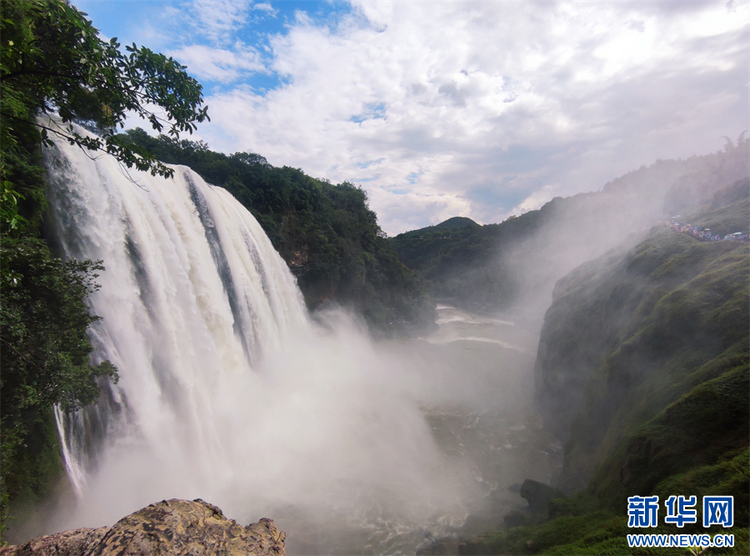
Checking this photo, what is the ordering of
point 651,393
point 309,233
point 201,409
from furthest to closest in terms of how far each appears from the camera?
1. point 309,233
2. point 201,409
3. point 651,393

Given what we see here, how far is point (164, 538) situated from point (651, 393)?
33.4 ft

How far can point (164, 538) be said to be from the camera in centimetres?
229

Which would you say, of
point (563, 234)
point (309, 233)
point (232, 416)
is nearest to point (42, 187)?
point (232, 416)

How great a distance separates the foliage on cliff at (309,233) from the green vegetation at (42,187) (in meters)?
15.6

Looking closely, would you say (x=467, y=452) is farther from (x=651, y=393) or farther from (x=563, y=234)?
(x=563, y=234)

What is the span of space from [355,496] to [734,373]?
908cm

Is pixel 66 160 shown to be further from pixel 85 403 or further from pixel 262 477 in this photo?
pixel 262 477

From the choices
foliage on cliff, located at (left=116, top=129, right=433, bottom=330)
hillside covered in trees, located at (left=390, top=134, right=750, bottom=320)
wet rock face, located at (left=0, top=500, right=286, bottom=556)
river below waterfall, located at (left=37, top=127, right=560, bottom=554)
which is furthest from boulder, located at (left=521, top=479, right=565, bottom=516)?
hillside covered in trees, located at (left=390, top=134, right=750, bottom=320)

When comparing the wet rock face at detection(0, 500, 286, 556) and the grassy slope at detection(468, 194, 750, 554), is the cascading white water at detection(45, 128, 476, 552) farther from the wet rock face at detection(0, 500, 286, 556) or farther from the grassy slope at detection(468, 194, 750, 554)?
the wet rock face at detection(0, 500, 286, 556)

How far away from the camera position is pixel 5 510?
5.63 metres

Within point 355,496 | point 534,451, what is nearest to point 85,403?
point 355,496

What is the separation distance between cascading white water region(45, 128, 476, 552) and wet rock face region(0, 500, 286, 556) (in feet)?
20.3

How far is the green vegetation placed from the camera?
3133mm

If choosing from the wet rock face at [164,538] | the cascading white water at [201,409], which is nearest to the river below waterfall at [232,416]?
the cascading white water at [201,409]
